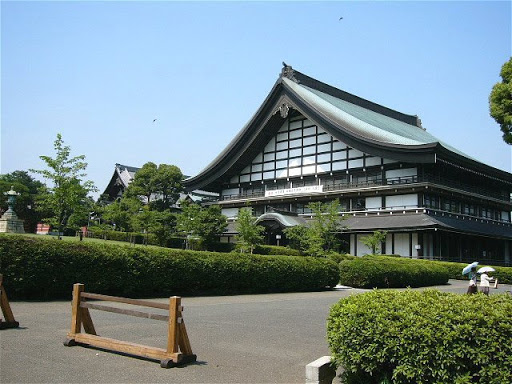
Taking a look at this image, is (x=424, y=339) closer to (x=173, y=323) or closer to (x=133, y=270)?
(x=173, y=323)

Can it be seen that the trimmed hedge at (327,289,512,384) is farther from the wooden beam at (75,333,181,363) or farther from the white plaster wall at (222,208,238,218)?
the white plaster wall at (222,208,238,218)

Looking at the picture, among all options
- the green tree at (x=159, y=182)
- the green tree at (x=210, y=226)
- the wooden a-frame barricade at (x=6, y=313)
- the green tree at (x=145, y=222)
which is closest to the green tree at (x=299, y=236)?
the green tree at (x=210, y=226)

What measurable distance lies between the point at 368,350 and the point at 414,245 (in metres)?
28.8

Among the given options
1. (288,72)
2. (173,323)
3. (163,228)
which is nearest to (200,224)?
(163,228)

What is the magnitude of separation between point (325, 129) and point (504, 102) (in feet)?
74.2

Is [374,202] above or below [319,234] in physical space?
above

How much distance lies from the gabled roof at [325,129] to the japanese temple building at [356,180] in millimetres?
91

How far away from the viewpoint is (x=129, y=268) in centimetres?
1245

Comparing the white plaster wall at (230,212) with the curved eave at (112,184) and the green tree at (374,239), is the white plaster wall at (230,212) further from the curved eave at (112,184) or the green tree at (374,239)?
the curved eave at (112,184)

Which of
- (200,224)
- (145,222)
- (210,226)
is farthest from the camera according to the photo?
(145,222)

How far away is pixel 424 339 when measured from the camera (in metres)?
4.20

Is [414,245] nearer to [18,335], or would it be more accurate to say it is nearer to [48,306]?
[48,306]

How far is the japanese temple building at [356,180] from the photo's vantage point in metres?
31.9

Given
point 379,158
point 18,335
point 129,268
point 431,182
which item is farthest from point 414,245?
point 18,335
